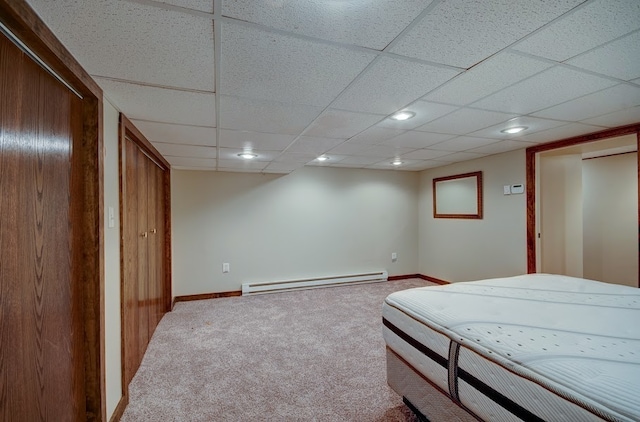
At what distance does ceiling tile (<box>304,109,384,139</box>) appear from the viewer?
7.14 ft

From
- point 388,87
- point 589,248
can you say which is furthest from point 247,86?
point 589,248

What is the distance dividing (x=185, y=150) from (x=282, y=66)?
2.10m

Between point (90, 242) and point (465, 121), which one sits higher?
point (465, 121)

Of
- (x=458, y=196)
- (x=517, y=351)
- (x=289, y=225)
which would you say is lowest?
(x=517, y=351)

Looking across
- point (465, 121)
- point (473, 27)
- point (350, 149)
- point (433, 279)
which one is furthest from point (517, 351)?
point (433, 279)

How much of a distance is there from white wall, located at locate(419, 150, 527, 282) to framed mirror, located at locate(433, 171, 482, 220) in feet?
0.29

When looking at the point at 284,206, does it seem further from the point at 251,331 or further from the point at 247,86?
the point at 247,86

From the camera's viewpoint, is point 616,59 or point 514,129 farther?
point 514,129

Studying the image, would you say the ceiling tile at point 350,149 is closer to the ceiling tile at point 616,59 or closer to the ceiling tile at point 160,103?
the ceiling tile at point 160,103

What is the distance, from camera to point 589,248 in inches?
177

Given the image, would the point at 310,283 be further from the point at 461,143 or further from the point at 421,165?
the point at 461,143

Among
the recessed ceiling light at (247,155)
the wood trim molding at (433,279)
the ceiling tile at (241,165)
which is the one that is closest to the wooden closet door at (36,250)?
the recessed ceiling light at (247,155)

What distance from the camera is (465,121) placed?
7.94ft

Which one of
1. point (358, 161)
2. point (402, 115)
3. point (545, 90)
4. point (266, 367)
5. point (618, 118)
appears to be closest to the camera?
point (545, 90)
